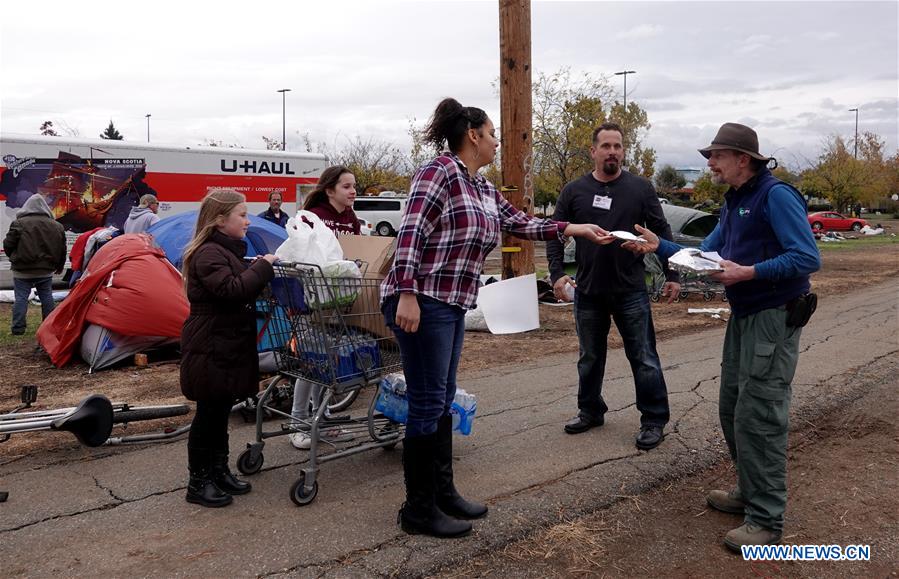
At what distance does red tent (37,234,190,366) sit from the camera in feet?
25.2

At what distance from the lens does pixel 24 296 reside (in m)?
10.1

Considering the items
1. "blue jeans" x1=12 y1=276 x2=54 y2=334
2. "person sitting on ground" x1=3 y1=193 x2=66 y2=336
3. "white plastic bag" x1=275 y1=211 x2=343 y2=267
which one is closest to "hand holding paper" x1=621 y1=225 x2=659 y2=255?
"white plastic bag" x1=275 y1=211 x2=343 y2=267

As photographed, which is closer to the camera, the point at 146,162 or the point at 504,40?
the point at 504,40

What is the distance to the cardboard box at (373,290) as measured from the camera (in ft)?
14.6

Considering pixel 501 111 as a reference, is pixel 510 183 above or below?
below

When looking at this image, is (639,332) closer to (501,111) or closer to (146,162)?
(501,111)

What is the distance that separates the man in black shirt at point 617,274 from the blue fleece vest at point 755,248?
121cm

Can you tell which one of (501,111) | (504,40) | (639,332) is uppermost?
(504,40)

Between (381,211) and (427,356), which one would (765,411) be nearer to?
(427,356)

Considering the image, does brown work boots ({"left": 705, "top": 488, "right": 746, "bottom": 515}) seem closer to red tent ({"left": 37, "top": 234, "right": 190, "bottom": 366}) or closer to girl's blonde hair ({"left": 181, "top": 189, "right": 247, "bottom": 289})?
girl's blonde hair ({"left": 181, "top": 189, "right": 247, "bottom": 289})

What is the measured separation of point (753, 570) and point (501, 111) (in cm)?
722

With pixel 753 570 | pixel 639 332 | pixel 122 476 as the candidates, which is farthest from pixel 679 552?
pixel 122 476

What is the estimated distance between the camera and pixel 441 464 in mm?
3957

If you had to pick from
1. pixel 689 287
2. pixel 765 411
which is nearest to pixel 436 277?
pixel 765 411
